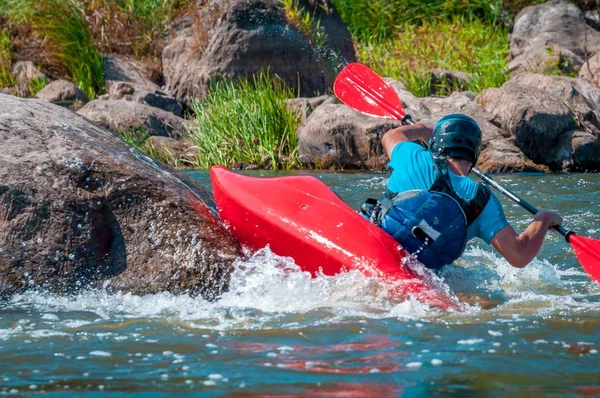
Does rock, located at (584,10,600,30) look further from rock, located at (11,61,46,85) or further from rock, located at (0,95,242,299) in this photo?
rock, located at (0,95,242,299)

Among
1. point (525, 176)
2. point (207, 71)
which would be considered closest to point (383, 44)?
point (207, 71)

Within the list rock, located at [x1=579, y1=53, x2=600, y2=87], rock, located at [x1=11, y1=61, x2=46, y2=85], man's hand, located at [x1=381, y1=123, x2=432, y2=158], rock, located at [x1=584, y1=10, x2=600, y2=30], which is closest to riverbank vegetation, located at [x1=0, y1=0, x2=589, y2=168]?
rock, located at [x1=11, y1=61, x2=46, y2=85]

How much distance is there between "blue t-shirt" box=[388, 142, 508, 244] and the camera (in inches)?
168

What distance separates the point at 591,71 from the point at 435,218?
8.73 m

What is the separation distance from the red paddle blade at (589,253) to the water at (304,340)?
0.11 meters

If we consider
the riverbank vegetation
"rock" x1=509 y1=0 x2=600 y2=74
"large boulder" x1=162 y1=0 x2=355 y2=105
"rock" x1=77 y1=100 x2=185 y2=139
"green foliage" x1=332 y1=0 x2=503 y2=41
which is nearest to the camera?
the riverbank vegetation

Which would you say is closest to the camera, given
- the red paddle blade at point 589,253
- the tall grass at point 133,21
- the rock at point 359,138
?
the red paddle blade at point 589,253

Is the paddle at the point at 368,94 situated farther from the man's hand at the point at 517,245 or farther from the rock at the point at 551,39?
the rock at the point at 551,39

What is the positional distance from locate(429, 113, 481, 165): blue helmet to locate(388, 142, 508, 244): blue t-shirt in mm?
86

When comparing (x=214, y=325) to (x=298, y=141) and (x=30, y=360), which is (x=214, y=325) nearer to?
(x=30, y=360)

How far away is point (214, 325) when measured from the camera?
12.3ft

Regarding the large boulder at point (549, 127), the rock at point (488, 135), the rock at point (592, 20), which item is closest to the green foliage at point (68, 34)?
the rock at point (488, 135)

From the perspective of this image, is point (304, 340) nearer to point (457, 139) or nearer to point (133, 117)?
point (457, 139)

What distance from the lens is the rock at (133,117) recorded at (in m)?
10.6
